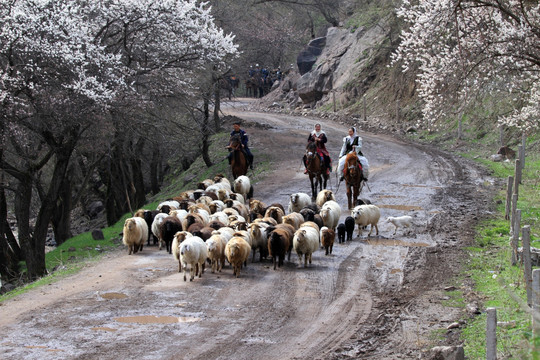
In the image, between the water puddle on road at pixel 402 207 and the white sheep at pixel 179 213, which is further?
the water puddle on road at pixel 402 207

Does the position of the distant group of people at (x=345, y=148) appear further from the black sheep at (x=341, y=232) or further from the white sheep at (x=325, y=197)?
the black sheep at (x=341, y=232)

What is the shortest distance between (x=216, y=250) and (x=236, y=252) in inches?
19.0

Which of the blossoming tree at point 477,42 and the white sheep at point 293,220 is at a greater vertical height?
the blossoming tree at point 477,42

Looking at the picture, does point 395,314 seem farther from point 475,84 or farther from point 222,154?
point 222,154

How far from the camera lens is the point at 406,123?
114ft

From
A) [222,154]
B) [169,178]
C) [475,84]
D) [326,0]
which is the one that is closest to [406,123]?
[222,154]

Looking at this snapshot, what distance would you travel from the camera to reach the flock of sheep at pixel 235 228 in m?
12.1

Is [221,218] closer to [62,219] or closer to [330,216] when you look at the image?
[330,216]

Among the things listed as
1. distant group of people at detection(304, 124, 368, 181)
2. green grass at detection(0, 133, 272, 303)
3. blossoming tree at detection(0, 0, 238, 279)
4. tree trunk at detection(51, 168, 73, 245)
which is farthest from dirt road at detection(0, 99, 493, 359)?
tree trunk at detection(51, 168, 73, 245)

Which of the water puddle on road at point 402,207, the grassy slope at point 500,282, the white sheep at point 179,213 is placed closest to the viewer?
the grassy slope at point 500,282

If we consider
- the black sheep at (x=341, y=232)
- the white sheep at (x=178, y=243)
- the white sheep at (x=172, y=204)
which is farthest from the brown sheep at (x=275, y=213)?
the white sheep at (x=178, y=243)

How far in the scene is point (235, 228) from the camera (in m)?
13.9

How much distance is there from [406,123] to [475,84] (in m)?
17.9

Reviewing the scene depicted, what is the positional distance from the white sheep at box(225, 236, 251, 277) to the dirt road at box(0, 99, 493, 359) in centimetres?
26
